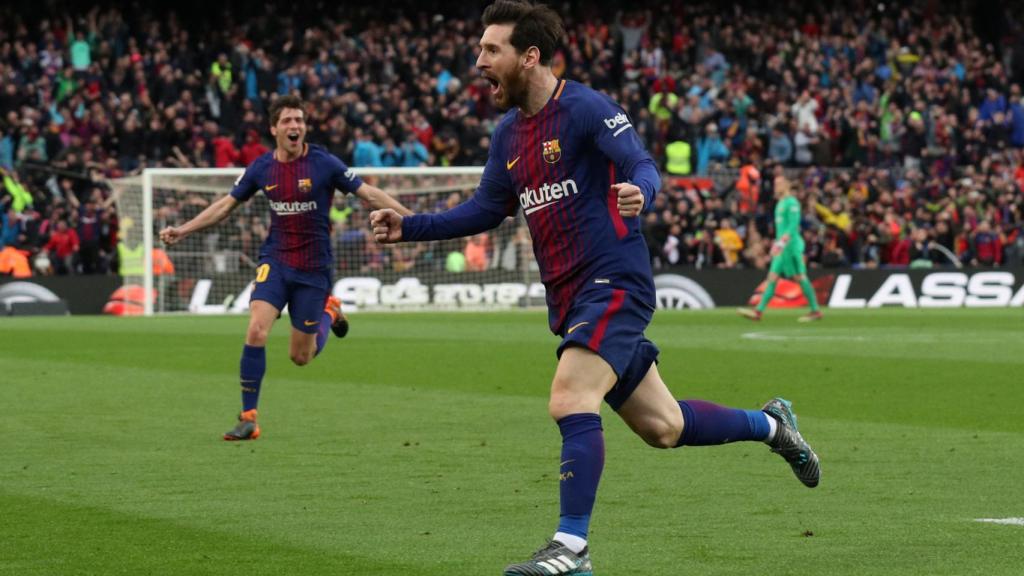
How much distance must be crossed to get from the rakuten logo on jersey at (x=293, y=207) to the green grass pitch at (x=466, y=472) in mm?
1531

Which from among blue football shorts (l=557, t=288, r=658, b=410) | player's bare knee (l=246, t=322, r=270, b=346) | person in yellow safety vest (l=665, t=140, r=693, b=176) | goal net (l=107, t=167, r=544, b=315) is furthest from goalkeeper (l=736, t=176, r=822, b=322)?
blue football shorts (l=557, t=288, r=658, b=410)

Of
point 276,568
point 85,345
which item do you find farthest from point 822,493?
point 85,345

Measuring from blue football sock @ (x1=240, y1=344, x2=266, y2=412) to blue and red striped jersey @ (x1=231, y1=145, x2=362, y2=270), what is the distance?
903 millimetres

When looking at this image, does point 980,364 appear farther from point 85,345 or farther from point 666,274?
point 666,274

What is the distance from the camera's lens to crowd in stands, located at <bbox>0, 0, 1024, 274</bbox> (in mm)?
32406

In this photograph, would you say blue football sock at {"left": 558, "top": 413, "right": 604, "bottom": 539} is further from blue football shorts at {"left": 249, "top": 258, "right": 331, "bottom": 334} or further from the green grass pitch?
blue football shorts at {"left": 249, "top": 258, "right": 331, "bottom": 334}

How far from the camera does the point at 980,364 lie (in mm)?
16969

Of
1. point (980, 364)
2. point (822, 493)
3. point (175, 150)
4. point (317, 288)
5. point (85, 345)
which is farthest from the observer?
point (175, 150)

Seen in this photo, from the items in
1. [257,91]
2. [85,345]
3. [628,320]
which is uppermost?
[257,91]

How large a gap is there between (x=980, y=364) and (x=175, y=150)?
19.9m

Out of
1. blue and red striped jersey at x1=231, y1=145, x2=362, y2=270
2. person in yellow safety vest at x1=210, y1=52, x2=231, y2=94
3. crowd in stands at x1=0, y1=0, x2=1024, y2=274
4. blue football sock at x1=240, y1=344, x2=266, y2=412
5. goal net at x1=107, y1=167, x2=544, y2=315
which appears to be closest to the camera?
blue football sock at x1=240, y1=344, x2=266, y2=412

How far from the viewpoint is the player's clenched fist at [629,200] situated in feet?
Answer: 19.5

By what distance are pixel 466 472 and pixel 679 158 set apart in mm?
27041

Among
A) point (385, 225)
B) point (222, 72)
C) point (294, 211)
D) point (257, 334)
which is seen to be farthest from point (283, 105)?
point (222, 72)
